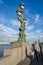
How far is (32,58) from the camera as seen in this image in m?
10.5

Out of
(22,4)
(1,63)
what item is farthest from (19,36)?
(1,63)

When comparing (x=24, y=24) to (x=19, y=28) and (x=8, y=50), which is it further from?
(x=8, y=50)

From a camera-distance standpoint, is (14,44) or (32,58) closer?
(14,44)

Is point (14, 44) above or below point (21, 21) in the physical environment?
below

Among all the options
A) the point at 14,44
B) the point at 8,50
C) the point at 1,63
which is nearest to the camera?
the point at 1,63

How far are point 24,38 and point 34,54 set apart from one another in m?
2.15

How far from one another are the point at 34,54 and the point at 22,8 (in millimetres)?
4475

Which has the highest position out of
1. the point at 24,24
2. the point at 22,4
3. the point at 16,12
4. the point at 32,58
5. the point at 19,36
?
the point at 22,4

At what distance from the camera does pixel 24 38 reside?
39.4ft

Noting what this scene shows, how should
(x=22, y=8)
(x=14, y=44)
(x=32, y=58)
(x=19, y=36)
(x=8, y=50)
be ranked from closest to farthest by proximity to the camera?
1. (x=8, y=50)
2. (x=14, y=44)
3. (x=32, y=58)
4. (x=19, y=36)
5. (x=22, y=8)

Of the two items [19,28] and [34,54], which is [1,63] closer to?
[34,54]

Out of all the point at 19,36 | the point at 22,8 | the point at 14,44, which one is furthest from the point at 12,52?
the point at 22,8

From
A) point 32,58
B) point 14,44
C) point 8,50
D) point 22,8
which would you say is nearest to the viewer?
point 8,50

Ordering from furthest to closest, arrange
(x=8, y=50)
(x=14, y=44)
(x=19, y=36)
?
(x=19, y=36) → (x=14, y=44) → (x=8, y=50)
